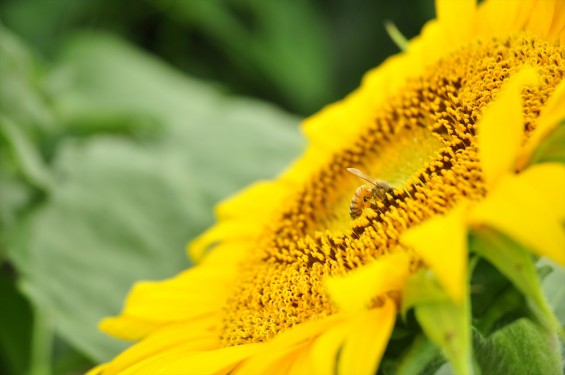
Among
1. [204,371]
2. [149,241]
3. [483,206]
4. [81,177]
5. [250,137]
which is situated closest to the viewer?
[483,206]

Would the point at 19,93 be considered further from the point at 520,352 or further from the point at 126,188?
the point at 520,352

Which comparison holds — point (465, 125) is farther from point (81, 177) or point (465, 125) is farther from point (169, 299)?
point (81, 177)

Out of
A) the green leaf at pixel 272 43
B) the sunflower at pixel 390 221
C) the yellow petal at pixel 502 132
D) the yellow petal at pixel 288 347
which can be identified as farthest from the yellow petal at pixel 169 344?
the green leaf at pixel 272 43

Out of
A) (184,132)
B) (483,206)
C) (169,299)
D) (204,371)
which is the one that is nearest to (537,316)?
(483,206)

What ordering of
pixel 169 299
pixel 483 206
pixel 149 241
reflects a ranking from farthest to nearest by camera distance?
pixel 149 241, pixel 169 299, pixel 483 206

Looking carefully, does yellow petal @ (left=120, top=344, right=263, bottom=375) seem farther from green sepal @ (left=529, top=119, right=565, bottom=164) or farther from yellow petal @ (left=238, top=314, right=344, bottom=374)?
green sepal @ (left=529, top=119, right=565, bottom=164)

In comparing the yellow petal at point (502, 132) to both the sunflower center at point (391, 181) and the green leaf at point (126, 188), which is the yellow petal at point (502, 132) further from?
the green leaf at point (126, 188)

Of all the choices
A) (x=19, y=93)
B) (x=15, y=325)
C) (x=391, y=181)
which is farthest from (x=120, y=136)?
(x=391, y=181)

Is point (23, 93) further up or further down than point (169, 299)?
further up
